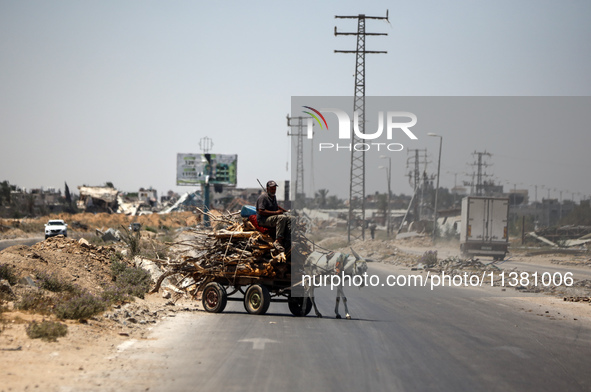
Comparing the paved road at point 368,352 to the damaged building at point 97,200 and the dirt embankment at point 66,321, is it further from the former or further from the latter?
the damaged building at point 97,200

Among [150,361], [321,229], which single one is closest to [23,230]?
[321,229]

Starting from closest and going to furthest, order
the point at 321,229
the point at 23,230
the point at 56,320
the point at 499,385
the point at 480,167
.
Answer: the point at 499,385 → the point at 56,320 → the point at 321,229 → the point at 23,230 → the point at 480,167

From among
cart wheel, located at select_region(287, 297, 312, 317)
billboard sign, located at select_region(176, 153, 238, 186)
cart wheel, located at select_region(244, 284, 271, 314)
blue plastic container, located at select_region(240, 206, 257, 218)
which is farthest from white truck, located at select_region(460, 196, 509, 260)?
billboard sign, located at select_region(176, 153, 238, 186)

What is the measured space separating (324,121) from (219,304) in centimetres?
1592

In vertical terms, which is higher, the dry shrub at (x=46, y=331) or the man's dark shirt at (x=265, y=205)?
the man's dark shirt at (x=265, y=205)

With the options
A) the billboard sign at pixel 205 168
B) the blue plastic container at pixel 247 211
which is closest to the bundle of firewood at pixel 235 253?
the blue plastic container at pixel 247 211

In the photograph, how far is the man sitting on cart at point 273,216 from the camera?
13.6m

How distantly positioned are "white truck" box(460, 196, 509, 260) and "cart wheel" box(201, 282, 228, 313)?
2304 cm

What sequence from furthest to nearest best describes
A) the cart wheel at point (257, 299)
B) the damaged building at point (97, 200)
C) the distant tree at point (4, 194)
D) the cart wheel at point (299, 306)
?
the damaged building at point (97, 200), the distant tree at point (4, 194), the cart wheel at point (299, 306), the cart wheel at point (257, 299)

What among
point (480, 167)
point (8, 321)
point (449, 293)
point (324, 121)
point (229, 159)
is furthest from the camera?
point (229, 159)

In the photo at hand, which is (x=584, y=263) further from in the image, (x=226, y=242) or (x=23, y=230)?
(x=23, y=230)

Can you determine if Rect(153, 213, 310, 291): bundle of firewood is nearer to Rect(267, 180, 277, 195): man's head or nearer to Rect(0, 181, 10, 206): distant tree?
Rect(267, 180, 277, 195): man's head

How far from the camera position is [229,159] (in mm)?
83938

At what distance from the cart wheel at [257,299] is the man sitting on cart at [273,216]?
1.02 m
